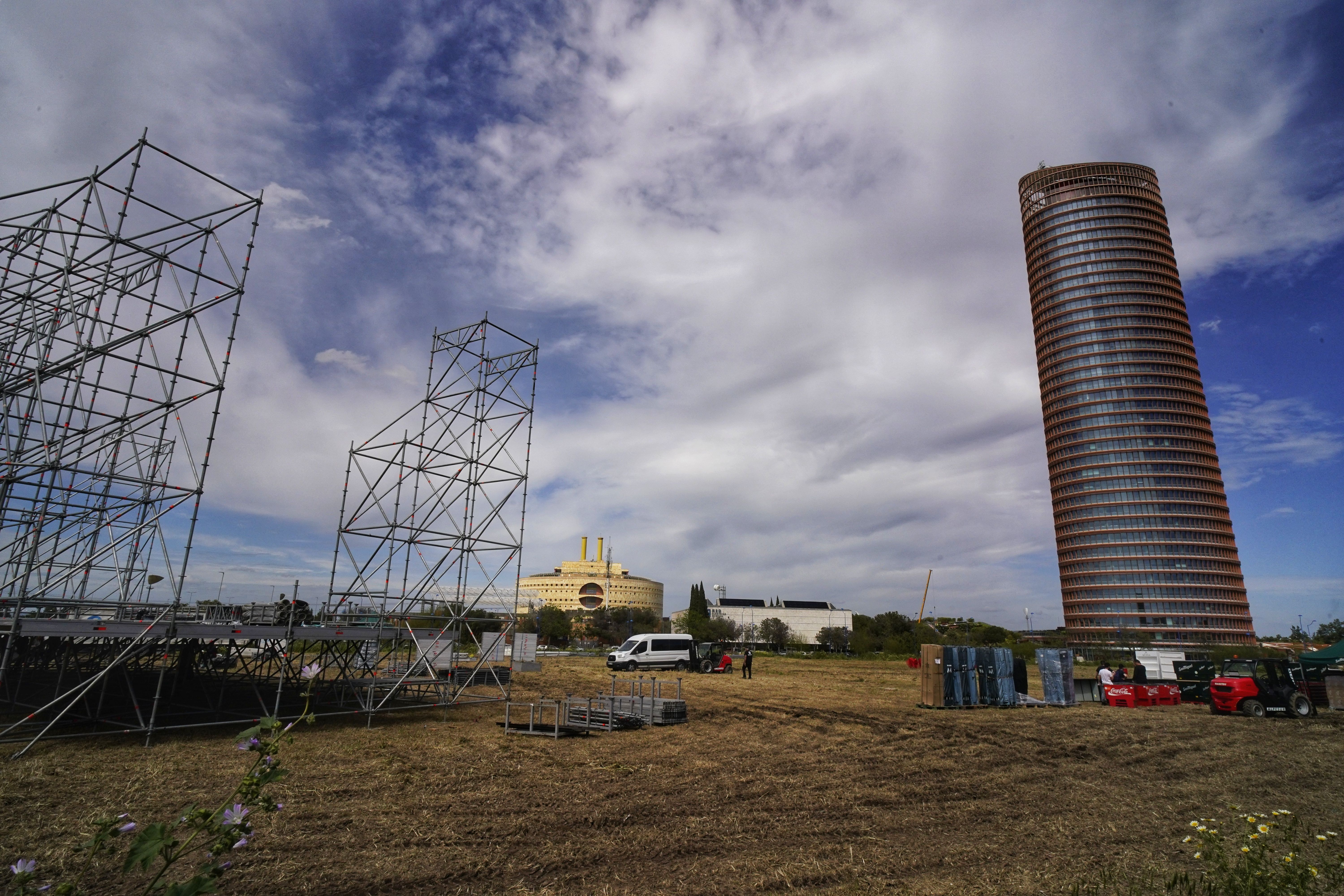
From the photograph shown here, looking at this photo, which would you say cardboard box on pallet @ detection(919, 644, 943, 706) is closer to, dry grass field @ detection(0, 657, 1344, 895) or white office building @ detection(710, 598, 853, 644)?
dry grass field @ detection(0, 657, 1344, 895)

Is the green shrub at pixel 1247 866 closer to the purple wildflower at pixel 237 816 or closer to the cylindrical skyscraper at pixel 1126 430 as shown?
the purple wildflower at pixel 237 816

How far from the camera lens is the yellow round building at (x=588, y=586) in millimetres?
154250

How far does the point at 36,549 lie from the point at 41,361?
369cm

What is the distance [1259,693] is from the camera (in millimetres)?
21234

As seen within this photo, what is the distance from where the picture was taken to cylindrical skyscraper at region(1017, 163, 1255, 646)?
354 ft

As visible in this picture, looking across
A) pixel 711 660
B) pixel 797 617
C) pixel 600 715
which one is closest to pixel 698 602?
pixel 797 617

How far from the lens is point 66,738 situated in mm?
12391

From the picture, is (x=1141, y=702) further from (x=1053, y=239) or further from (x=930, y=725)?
(x=1053, y=239)

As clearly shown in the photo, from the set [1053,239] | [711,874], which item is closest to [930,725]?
[711,874]

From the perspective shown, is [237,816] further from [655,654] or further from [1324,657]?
[655,654]

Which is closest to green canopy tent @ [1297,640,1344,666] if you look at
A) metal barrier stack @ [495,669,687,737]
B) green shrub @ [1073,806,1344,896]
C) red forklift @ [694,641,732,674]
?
green shrub @ [1073,806,1344,896]

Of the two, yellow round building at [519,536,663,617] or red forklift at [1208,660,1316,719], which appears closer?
red forklift at [1208,660,1316,719]

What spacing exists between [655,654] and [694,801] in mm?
29330

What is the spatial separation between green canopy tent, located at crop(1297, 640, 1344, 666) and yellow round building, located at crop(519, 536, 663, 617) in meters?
126
